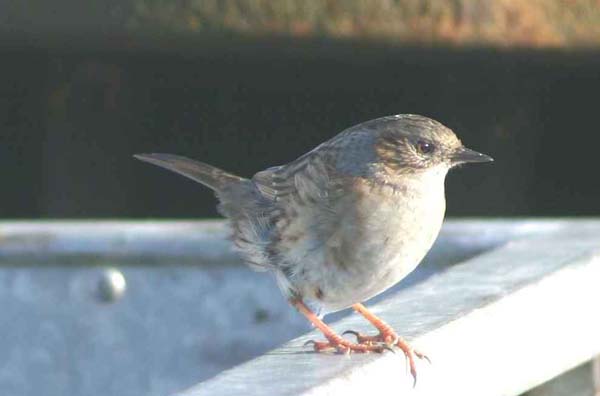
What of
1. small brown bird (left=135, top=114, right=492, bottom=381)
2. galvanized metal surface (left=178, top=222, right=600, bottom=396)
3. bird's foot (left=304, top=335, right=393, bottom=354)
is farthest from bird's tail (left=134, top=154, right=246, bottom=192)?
bird's foot (left=304, top=335, right=393, bottom=354)

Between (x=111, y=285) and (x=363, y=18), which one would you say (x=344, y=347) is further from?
(x=363, y=18)

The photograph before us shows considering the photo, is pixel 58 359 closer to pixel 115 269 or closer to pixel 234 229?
pixel 115 269

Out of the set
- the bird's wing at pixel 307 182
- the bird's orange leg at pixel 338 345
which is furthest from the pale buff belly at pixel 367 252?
the bird's orange leg at pixel 338 345

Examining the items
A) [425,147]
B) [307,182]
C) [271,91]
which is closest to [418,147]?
[425,147]

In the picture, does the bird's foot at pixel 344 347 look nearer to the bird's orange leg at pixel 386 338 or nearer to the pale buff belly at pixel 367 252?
the bird's orange leg at pixel 386 338

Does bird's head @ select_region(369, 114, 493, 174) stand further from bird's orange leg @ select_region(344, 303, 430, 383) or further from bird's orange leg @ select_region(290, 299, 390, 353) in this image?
bird's orange leg @ select_region(290, 299, 390, 353)
